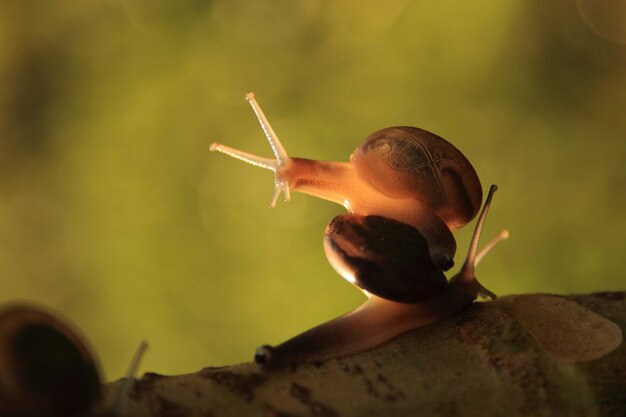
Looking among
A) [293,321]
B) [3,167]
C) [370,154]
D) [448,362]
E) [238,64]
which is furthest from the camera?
[3,167]

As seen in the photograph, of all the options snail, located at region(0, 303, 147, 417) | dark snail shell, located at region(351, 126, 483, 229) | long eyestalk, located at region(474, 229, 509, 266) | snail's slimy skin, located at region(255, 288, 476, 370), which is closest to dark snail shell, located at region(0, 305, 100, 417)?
snail, located at region(0, 303, 147, 417)

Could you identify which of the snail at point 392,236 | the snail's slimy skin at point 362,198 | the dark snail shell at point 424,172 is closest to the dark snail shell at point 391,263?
the snail at point 392,236

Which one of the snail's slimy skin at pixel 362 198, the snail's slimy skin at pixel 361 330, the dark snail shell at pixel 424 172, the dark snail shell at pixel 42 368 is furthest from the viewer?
the dark snail shell at pixel 424 172

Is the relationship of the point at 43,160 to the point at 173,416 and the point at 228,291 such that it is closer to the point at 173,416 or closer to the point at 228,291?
the point at 228,291

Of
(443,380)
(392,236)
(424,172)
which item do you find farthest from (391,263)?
(424,172)

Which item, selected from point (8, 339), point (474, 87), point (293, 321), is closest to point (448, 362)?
point (8, 339)

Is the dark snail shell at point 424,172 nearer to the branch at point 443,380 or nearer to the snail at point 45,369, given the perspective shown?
the branch at point 443,380

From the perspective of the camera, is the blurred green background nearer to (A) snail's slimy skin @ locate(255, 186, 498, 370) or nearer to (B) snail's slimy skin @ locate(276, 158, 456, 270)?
(B) snail's slimy skin @ locate(276, 158, 456, 270)
